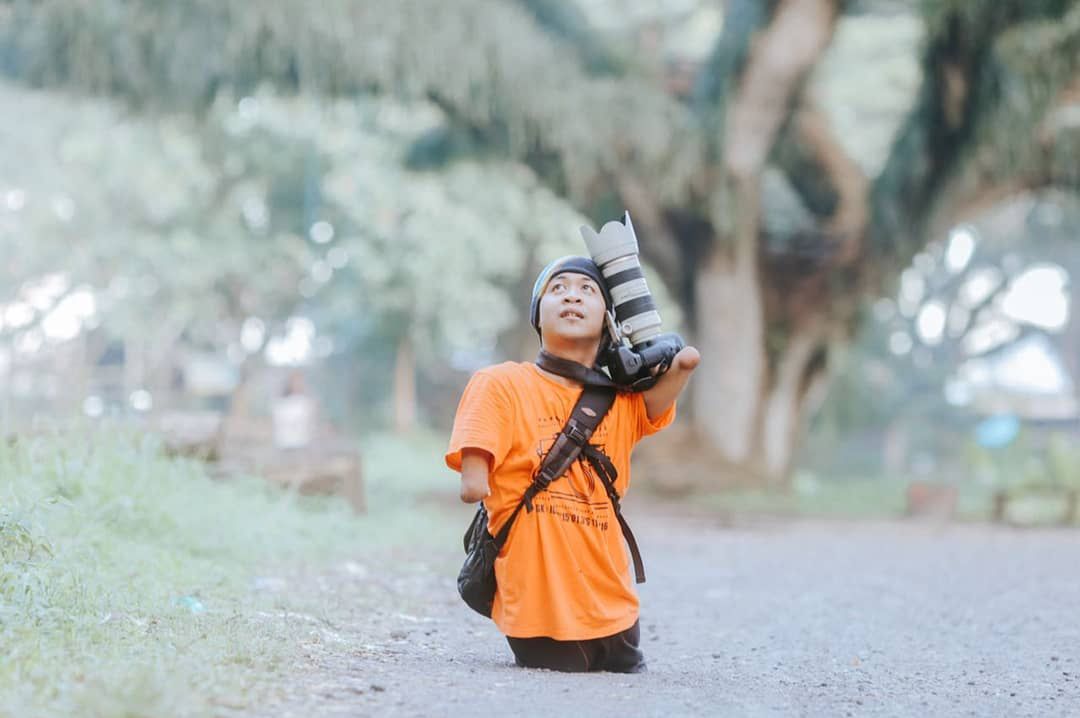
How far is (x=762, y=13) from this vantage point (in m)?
15.1

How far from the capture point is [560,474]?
174 inches

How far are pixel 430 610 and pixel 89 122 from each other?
22.3 metres

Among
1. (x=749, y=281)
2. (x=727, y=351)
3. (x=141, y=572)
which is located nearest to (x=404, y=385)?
(x=727, y=351)

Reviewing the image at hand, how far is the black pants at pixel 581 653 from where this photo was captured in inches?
175

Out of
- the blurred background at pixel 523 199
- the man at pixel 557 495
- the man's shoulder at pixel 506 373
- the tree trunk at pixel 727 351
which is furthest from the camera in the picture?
the tree trunk at pixel 727 351

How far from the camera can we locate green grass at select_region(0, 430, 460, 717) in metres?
Answer: 3.39

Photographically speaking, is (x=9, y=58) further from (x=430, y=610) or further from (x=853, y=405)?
(x=853, y=405)

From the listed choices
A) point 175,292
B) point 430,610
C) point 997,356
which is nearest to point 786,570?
point 430,610

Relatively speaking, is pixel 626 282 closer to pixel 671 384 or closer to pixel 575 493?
pixel 671 384

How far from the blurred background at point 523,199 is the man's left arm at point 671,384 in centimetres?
490

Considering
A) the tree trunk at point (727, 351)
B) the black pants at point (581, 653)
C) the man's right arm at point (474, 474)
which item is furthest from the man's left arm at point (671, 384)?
the tree trunk at point (727, 351)

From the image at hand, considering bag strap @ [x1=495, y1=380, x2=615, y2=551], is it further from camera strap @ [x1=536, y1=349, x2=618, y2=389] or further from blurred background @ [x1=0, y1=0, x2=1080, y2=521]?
blurred background @ [x1=0, y1=0, x2=1080, y2=521]

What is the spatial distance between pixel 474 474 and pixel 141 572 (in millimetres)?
2078

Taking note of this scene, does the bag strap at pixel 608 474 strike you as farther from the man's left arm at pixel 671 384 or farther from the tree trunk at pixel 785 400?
the tree trunk at pixel 785 400
